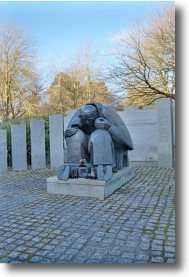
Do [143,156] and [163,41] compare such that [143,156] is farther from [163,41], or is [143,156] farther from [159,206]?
[159,206]

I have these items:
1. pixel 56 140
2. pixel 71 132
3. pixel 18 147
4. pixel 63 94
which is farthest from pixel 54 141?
pixel 63 94

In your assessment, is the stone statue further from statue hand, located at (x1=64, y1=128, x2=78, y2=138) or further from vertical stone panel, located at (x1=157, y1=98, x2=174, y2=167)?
vertical stone panel, located at (x1=157, y1=98, x2=174, y2=167)

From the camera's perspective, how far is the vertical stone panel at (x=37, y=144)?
272 inches

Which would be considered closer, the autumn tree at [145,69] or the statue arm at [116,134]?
the statue arm at [116,134]

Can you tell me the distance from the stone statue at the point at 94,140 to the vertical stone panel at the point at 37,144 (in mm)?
2823

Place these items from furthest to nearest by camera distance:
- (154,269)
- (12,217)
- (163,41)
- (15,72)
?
(15,72)
(163,41)
(12,217)
(154,269)

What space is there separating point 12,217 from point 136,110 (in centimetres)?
645

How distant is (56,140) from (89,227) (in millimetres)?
4780

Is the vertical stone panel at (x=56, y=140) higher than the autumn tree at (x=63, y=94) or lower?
lower

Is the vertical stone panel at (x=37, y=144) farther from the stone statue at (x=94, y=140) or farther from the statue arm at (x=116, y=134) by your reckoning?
the statue arm at (x=116, y=134)

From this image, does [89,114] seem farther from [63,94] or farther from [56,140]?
[63,94]

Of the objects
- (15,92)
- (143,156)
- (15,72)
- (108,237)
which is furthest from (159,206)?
(15,92)

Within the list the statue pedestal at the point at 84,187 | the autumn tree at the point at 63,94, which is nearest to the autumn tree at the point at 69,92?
the autumn tree at the point at 63,94

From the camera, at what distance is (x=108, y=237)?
7.49 feet
